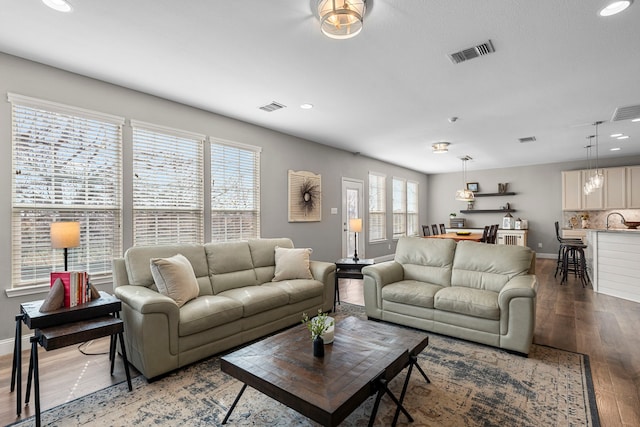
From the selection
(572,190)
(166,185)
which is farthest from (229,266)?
(572,190)

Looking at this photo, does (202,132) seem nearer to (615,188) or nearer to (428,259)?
(428,259)

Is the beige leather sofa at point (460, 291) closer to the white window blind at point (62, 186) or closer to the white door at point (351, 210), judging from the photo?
the white door at point (351, 210)

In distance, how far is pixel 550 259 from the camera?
8.64 m

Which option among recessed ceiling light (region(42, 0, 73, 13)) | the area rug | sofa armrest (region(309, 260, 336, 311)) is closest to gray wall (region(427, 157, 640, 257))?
sofa armrest (region(309, 260, 336, 311))

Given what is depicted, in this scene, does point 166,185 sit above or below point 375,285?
above

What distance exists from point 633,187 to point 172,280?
10.1 m

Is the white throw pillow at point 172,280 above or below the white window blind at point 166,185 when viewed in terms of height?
below

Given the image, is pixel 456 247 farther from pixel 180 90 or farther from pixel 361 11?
pixel 180 90

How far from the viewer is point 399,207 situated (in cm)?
925

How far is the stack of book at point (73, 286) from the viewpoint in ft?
7.89

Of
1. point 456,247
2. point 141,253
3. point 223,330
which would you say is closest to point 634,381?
point 456,247

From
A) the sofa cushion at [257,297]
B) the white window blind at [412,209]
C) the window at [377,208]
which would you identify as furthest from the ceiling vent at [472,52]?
the white window blind at [412,209]

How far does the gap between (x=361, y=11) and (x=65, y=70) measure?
10.1 feet

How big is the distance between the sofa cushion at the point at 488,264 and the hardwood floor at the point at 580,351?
69cm
